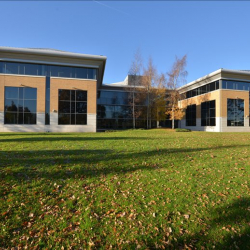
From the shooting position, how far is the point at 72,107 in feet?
87.3

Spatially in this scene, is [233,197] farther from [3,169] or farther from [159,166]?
[3,169]

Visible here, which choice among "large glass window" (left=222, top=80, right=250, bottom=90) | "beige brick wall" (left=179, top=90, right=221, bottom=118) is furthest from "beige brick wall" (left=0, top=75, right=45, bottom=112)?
"large glass window" (left=222, top=80, right=250, bottom=90)

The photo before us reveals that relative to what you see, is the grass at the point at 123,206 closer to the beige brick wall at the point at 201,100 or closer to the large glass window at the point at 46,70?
the large glass window at the point at 46,70

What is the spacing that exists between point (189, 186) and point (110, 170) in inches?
106

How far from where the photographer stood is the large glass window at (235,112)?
3088 centimetres

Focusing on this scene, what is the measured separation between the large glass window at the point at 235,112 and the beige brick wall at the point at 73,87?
24.2m

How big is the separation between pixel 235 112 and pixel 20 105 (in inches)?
1437

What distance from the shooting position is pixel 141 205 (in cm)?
393

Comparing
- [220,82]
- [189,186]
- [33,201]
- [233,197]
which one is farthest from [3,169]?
[220,82]

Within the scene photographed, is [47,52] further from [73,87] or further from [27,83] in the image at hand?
[73,87]

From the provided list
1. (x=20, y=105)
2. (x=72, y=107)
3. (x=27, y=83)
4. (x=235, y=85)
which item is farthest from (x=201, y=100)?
(x=20, y=105)

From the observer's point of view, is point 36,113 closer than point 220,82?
Yes

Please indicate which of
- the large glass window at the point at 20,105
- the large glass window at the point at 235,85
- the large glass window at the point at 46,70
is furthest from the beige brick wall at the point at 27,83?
the large glass window at the point at 235,85

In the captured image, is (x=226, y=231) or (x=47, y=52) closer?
(x=226, y=231)
